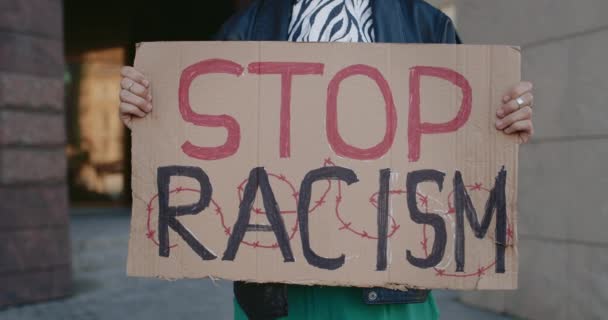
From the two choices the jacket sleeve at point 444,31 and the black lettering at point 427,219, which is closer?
the black lettering at point 427,219

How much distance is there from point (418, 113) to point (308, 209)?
351 millimetres

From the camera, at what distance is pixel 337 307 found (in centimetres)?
134

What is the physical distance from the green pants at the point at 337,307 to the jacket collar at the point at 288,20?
0.65m

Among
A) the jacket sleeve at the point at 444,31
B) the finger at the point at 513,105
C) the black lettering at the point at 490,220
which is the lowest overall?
the black lettering at the point at 490,220

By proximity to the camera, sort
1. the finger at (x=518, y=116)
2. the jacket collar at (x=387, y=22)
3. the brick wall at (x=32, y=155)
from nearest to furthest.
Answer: the finger at (x=518, y=116) < the jacket collar at (x=387, y=22) < the brick wall at (x=32, y=155)

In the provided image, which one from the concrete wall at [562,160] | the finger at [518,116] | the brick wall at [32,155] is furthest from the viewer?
the brick wall at [32,155]

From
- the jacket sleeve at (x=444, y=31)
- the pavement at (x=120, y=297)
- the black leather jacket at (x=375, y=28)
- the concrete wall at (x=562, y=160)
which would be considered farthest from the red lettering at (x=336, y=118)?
the pavement at (x=120, y=297)

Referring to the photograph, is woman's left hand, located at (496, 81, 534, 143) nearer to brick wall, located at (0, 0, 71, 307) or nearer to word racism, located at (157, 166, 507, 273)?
word racism, located at (157, 166, 507, 273)

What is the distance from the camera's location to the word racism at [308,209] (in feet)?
4.22

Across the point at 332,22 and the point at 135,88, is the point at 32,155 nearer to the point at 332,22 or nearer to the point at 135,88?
the point at 135,88

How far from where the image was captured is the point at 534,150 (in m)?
3.11

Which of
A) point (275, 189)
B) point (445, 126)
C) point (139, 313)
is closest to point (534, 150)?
point (445, 126)

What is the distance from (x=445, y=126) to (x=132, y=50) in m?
6.76

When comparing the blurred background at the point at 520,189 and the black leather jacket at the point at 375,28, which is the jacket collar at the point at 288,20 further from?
the blurred background at the point at 520,189
